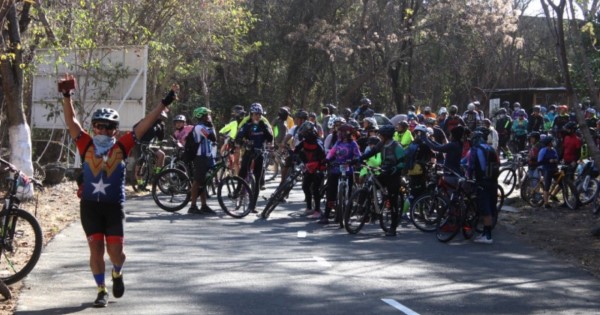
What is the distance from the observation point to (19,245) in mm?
8875

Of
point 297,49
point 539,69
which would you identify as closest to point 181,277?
point 297,49

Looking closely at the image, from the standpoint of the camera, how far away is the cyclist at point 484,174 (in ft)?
42.0

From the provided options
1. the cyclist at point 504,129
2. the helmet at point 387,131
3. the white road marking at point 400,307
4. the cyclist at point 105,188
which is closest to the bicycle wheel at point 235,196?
the helmet at point 387,131

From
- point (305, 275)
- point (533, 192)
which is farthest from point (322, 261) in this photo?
point (533, 192)

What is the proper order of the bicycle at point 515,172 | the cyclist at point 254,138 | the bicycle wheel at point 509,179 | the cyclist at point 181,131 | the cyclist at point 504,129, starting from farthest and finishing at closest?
the cyclist at point 504,129 → the bicycle wheel at point 509,179 → the bicycle at point 515,172 → the cyclist at point 181,131 → the cyclist at point 254,138

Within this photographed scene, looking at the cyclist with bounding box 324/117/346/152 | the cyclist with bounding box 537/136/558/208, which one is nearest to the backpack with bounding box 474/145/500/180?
the cyclist with bounding box 324/117/346/152

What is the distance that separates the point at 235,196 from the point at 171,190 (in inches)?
53.0

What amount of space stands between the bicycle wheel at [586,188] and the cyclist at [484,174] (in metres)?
4.73

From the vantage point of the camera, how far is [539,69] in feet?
175

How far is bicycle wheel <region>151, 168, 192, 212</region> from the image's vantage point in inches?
603

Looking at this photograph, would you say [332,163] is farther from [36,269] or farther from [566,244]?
[36,269]

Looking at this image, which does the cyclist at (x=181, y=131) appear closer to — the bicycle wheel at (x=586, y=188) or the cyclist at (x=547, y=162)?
the cyclist at (x=547, y=162)

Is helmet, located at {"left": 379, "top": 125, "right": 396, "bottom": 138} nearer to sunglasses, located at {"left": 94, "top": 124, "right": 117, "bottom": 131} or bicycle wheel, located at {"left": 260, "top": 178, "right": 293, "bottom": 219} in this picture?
bicycle wheel, located at {"left": 260, "top": 178, "right": 293, "bottom": 219}

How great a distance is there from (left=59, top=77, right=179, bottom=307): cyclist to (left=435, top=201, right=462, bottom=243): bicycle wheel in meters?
6.29
